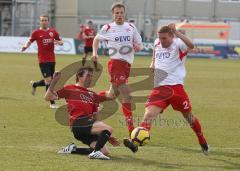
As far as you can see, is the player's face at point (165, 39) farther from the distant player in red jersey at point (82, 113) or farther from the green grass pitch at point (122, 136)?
the green grass pitch at point (122, 136)

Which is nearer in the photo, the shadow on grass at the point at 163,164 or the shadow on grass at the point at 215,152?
the shadow on grass at the point at 163,164

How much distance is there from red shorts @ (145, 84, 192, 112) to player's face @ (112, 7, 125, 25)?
6.63 ft

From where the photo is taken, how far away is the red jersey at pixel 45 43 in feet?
53.5

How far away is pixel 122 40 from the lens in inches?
441

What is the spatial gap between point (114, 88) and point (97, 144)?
2.51 meters

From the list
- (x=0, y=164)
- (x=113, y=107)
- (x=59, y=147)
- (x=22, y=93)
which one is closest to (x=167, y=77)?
(x=59, y=147)

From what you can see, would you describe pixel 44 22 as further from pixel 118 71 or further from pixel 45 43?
pixel 118 71

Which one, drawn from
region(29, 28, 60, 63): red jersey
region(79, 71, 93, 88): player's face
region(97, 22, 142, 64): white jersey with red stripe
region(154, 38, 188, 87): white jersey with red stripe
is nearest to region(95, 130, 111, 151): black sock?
region(79, 71, 93, 88): player's face

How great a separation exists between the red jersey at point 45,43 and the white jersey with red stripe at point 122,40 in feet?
17.3

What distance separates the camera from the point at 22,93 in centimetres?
1834

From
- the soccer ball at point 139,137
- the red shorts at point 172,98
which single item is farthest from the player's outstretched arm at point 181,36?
the soccer ball at point 139,137

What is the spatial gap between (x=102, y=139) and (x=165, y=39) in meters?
1.75

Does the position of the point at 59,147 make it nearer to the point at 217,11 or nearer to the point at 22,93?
the point at 22,93

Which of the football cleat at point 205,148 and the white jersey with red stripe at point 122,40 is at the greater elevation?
the white jersey with red stripe at point 122,40
